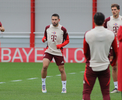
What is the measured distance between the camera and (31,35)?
22.3 meters

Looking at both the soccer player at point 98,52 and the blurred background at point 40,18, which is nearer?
the soccer player at point 98,52

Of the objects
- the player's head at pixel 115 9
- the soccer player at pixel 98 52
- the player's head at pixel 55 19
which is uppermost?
the player's head at pixel 115 9

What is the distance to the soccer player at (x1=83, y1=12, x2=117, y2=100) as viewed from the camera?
16.8 feet

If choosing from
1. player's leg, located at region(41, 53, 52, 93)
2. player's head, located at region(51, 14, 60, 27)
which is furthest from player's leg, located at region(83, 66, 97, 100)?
player's head, located at region(51, 14, 60, 27)

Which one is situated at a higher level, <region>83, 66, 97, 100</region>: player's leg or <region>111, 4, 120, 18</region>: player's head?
<region>111, 4, 120, 18</region>: player's head

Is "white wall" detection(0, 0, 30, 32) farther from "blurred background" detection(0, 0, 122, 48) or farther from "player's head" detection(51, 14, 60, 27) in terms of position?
"player's head" detection(51, 14, 60, 27)

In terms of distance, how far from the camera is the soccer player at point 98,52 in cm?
512

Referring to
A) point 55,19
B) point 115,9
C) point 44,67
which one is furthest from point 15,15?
point 115,9

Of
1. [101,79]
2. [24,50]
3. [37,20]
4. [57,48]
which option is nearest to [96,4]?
[37,20]

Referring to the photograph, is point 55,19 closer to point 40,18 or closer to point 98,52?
point 98,52

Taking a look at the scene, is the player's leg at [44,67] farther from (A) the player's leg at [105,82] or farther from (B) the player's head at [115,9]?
(A) the player's leg at [105,82]

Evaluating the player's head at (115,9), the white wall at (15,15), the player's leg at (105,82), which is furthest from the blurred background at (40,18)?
the player's leg at (105,82)

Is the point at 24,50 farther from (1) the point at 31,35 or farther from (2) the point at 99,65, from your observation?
(2) the point at 99,65

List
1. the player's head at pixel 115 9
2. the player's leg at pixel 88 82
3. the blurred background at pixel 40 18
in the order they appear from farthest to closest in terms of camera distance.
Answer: the blurred background at pixel 40 18
the player's head at pixel 115 9
the player's leg at pixel 88 82
